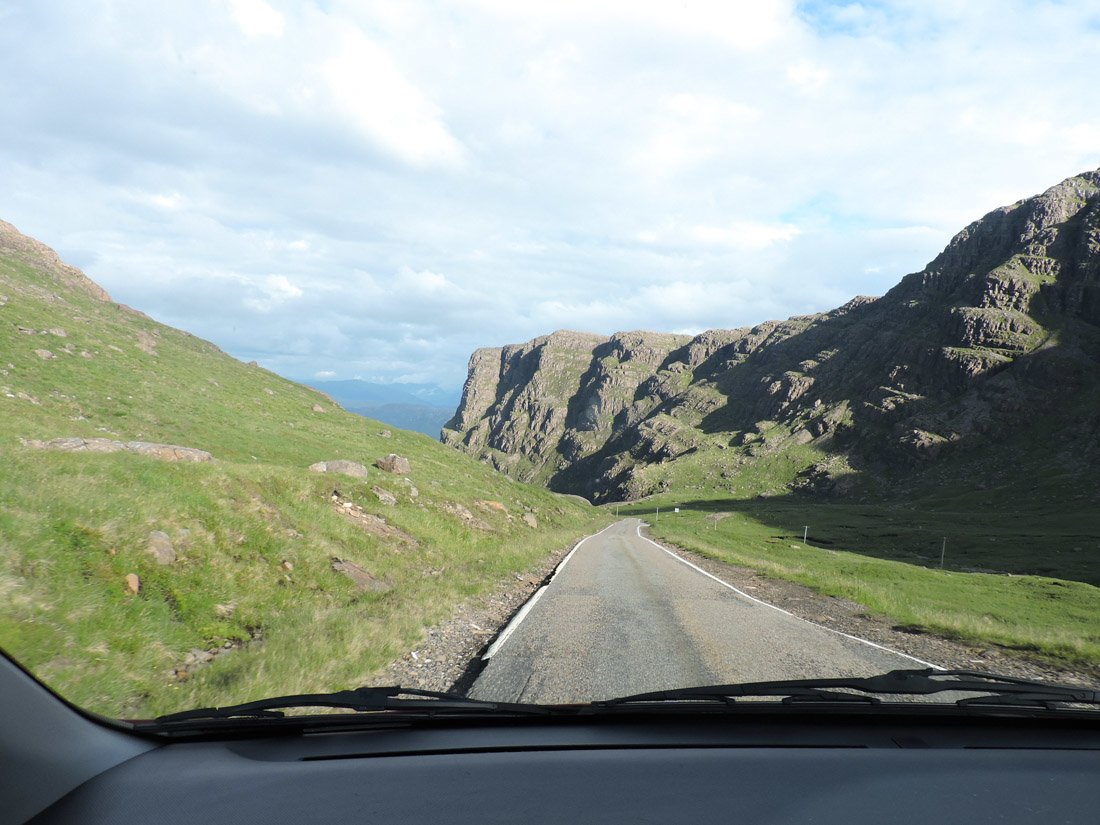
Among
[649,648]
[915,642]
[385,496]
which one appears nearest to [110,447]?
[385,496]

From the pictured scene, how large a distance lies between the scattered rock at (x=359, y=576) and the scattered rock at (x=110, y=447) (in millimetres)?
5320

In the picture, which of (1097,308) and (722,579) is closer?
(722,579)

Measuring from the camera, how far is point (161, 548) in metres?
9.47

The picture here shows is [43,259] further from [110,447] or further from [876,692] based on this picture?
[876,692]

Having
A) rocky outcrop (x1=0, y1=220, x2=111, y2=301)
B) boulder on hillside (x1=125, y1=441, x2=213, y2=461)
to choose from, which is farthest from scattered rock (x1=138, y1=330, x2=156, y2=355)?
boulder on hillside (x1=125, y1=441, x2=213, y2=461)

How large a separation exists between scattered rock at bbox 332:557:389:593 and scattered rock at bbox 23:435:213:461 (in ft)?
17.5

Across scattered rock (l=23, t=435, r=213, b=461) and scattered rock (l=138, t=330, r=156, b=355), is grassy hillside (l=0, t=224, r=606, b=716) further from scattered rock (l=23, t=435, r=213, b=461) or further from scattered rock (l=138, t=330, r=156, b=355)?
scattered rock (l=138, t=330, r=156, b=355)

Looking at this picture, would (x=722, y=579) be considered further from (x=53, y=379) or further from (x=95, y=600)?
(x=53, y=379)

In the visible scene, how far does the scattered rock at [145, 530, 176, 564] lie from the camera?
9.22 metres

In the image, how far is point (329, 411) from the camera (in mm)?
61219

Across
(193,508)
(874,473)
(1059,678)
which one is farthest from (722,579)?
(874,473)

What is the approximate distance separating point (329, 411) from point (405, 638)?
186ft

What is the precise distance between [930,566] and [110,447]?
67.9 meters

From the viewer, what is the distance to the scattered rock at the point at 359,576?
13320 mm
